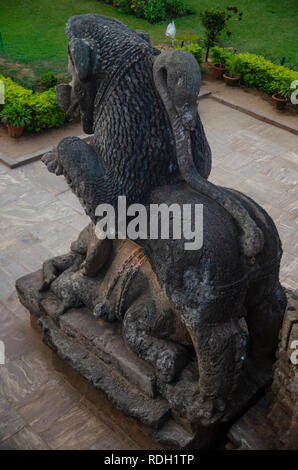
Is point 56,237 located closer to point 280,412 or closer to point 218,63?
point 280,412

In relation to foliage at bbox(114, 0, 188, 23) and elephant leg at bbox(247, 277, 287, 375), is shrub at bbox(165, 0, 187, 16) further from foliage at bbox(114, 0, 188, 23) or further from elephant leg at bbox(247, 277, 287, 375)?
elephant leg at bbox(247, 277, 287, 375)

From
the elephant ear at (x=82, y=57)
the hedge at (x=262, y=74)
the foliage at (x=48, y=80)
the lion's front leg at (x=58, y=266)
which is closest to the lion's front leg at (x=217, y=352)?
the lion's front leg at (x=58, y=266)

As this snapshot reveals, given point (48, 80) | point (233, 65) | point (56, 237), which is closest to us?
point (56, 237)

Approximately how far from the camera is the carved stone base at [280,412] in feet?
9.96

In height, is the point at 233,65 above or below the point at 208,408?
above

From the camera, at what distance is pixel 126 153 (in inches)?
125

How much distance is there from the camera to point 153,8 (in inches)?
550

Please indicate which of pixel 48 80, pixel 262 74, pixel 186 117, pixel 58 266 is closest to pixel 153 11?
pixel 262 74

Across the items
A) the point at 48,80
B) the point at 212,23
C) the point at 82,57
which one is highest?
the point at 82,57

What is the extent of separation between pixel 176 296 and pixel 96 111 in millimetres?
1335

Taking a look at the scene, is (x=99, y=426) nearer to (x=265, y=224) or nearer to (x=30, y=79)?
(x=265, y=224)

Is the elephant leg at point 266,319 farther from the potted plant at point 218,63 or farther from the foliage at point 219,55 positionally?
the foliage at point 219,55

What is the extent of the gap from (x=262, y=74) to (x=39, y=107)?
4596 mm

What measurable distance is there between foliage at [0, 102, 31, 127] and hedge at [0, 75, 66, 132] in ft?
0.51
